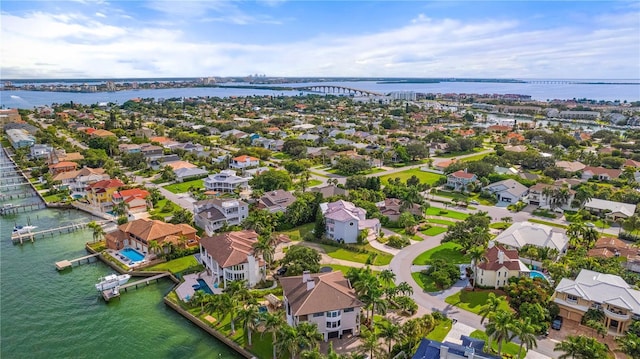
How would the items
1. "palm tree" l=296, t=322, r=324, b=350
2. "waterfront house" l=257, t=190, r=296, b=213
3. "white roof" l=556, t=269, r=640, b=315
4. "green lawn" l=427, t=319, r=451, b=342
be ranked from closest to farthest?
"palm tree" l=296, t=322, r=324, b=350, "green lawn" l=427, t=319, r=451, b=342, "white roof" l=556, t=269, r=640, b=315, "waterfront house" l=257, t=190, r=296, b=213

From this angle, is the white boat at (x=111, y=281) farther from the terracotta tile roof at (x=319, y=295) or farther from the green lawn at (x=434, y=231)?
the green lawn at (x=434, y=231)

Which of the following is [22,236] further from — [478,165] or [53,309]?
[478,165]

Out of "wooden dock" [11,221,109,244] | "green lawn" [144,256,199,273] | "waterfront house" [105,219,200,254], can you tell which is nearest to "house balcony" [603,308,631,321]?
"green lawn" [144,256,199,273]

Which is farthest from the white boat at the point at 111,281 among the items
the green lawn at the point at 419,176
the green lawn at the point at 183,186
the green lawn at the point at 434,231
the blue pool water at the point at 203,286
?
the green lawn at the point at 419,176

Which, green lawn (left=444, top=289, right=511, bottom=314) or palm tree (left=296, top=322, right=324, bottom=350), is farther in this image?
green lawn (left=444, top=289, right=511, bottom=314)

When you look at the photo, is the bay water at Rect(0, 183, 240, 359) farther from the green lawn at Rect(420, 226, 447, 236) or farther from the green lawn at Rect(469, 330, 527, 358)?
the green lawn at Rect(420, 226, 447, 236)

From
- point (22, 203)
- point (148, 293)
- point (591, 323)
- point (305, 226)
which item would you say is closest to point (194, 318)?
point (148, 293)
